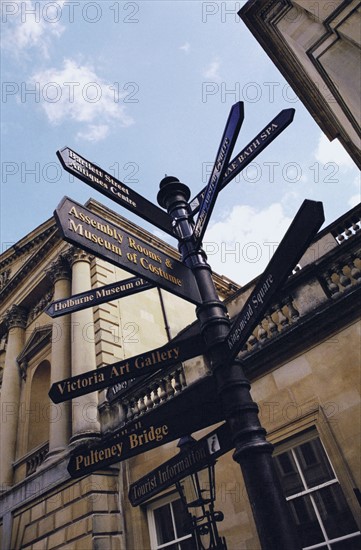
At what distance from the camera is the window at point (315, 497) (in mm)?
5590

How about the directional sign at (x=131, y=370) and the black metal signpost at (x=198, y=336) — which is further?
the directional sign at (x=131, y=370)

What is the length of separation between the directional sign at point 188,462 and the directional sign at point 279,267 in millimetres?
647

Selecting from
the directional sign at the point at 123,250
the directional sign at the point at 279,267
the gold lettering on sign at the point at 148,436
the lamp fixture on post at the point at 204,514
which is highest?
the directional sign at the point at 123,250

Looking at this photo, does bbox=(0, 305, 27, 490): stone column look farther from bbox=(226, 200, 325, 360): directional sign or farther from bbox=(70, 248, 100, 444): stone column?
bbox=(226, 200, 325, 360): directional sign

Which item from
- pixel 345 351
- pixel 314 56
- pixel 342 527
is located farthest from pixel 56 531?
pixel 314 56

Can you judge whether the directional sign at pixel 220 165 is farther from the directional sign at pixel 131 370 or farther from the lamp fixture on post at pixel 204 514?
the lamp fixture on post at pixel 204 514

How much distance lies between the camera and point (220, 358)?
306 centimetres

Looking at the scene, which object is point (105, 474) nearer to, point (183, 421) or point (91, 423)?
point (91, 423)

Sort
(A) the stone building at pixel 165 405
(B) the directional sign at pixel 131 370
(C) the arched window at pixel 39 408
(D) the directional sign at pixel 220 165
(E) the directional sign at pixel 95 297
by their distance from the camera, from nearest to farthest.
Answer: (B) the directional sign at pixel 131 370 → (D) the directional sign at pixel 220 165 → (E) the directional sign at pixel 95 297 → (A) the stone building at pixel 165 405 → (C) the arched window at pixel 39 408

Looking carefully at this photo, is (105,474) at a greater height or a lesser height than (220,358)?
greater

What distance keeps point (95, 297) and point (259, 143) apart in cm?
226

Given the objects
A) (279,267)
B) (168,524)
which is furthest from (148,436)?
(168,524)

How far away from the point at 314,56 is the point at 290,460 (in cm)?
665

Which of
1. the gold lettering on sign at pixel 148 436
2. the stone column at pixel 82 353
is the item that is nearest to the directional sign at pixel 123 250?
the gold lettering on sign at pixel 148 436
